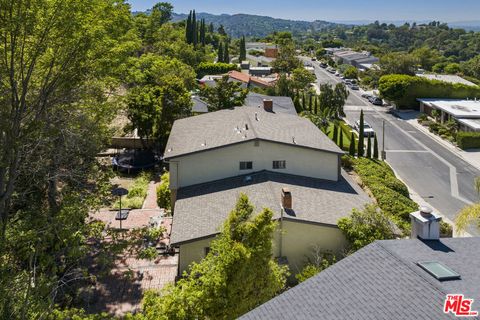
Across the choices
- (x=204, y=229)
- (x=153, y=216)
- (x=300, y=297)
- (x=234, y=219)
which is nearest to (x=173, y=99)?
(x=153, y=216)

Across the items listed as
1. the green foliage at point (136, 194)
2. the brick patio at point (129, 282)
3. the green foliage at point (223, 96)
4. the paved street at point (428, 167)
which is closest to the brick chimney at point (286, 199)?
the brick patio at point (129, 282)

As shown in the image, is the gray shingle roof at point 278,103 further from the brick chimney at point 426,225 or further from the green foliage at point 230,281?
the green foliage at point 230,281

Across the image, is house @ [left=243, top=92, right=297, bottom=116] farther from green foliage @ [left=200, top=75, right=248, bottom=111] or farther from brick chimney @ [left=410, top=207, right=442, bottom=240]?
brick chimney @ [left=410, top=207, right=442, bottom=240]

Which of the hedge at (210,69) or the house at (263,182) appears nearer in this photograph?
the house at (263,182)

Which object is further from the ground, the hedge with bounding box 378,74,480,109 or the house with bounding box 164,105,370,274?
the hedge with bounding box 378,74,480,109

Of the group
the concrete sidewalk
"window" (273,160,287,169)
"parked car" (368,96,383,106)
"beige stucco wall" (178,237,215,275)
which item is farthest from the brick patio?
"parked car" (368,96,383,106)
